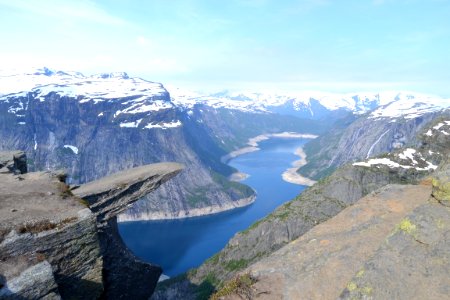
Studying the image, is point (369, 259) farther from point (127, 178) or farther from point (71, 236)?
point (127, 178)

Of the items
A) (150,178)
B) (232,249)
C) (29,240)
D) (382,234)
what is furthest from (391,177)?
(29,240)

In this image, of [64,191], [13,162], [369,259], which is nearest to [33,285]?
[64,191]

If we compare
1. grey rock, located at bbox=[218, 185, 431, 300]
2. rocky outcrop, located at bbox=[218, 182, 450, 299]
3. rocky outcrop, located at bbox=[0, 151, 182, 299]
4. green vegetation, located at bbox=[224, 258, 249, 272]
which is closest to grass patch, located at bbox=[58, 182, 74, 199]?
rocky outcrop, located at bbox=[0, 151, 182, 299]

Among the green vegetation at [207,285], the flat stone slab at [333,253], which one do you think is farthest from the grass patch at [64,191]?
the green vegetation at [207,285]

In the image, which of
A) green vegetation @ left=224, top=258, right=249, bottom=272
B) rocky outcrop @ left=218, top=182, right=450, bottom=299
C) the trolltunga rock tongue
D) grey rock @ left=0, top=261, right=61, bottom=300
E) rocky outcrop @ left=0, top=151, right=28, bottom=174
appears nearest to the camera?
rocky outcrop @ left=218, top=182, right=450, bottom=299

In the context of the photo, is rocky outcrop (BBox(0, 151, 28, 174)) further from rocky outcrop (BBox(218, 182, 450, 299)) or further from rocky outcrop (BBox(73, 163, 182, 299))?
rocky outcrop (BBox(218, 182, 450, 299))

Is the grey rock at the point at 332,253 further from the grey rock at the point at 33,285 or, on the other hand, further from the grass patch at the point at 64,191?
the grass patch at the point at 64,191
